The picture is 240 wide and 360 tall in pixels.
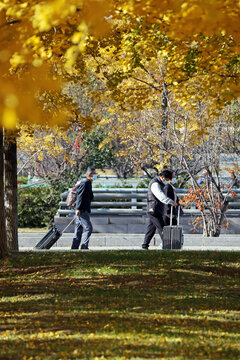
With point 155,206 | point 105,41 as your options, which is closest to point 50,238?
point 155,206

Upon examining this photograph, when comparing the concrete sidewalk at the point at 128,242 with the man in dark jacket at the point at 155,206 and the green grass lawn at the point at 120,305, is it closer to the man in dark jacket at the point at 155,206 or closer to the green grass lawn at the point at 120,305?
the man in dark jacket at the point at 155,206

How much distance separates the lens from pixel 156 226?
13.2 meters

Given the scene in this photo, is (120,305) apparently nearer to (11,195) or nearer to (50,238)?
(11,195)

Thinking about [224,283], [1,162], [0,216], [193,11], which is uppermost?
[193,11]

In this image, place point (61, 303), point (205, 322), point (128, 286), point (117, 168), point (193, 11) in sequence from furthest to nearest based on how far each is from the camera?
point (117, 168) → point (128, 286) → point (61, 303) → point (205, 322) → point (193, 11)

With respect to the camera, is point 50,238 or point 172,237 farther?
point 50,238

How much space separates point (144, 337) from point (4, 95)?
2525 millimetres

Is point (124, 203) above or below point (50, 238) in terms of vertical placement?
above

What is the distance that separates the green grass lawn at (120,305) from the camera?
18.2 ft

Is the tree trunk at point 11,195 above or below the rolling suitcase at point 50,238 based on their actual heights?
above

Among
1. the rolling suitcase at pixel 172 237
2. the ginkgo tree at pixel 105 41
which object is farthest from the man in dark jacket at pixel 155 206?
the ginkgo tree at pixel 105 41

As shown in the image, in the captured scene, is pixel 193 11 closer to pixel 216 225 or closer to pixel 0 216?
pixel 0 216

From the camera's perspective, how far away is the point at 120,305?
7605 millimetres

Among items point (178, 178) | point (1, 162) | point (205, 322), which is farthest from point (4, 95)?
point (178, 178)
